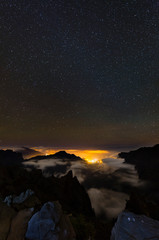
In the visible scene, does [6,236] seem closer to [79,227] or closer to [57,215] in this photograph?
[57,215]

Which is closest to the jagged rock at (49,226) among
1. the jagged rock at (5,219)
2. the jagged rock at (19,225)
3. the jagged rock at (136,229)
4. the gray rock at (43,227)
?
the gray rock at (43,227)

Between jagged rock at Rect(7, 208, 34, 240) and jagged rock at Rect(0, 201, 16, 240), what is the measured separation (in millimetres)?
313

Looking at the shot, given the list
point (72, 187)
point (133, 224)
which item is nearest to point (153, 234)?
point (133, 224)

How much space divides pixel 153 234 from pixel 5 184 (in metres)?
47.1

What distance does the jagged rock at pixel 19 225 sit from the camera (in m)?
8.20

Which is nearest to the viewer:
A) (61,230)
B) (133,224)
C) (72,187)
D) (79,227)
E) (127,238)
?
(61,230)

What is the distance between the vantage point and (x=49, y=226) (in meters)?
8.28

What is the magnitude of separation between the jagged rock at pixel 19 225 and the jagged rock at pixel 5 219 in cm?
31

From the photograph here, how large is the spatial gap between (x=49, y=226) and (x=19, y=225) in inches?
110

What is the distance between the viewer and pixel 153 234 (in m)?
9.65

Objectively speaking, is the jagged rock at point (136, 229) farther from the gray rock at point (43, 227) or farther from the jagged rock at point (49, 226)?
the gray rock at point (43, 227)

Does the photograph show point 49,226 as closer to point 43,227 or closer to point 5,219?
point 43,227

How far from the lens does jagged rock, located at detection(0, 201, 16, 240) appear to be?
8.27 m

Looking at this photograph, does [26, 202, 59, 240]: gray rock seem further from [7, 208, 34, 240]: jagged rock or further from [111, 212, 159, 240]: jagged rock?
[111, 212, 159, 240]: jagged rock
